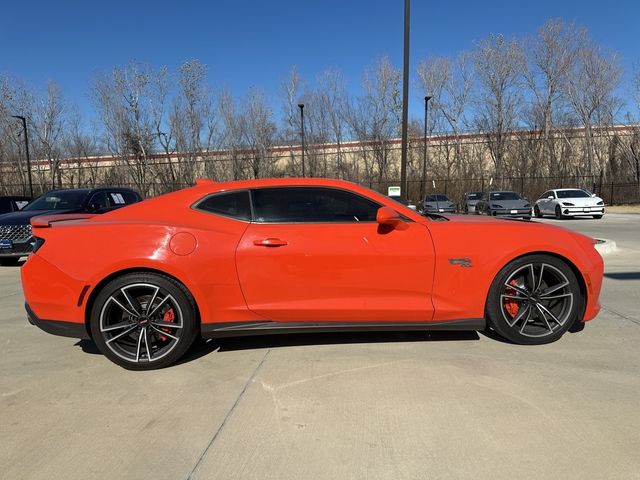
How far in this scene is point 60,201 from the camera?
994 centimetres

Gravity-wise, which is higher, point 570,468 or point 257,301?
point 257,301

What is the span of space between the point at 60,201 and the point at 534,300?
9921mm

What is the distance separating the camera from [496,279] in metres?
3.73

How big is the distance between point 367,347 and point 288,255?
117cm

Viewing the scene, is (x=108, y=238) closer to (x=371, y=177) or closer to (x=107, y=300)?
(x=107, y=300)

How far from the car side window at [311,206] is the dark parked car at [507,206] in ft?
57.6

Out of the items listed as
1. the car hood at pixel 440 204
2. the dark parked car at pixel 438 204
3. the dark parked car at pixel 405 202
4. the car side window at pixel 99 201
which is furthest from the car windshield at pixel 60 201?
the car hood at pixel 440 204

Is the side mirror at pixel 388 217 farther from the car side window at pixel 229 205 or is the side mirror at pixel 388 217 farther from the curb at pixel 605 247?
the curb at pixel 605 247

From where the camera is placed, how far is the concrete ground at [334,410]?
7.78ft

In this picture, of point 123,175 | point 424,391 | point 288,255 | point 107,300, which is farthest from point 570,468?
point 123,175

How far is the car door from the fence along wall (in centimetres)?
3447

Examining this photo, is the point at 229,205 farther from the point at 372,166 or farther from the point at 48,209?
the point at 372,166

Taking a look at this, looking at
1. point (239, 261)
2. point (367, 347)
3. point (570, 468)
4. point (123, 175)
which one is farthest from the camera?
point (123, 175)

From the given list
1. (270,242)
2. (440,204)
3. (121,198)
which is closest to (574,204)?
(440,204)
